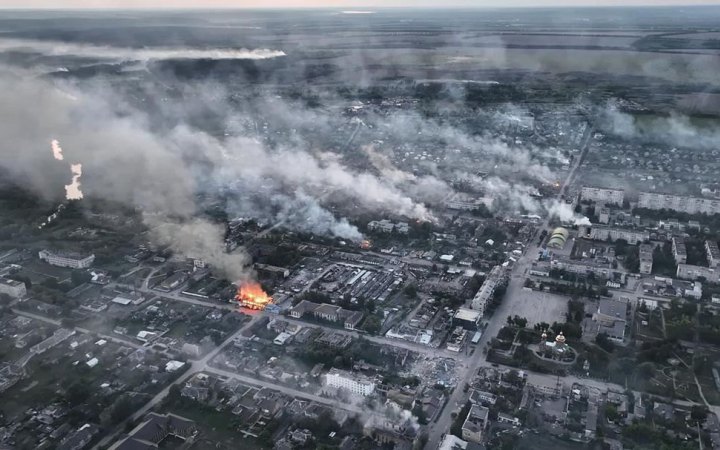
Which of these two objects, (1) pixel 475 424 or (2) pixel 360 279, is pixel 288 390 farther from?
(2) pixel 360 279

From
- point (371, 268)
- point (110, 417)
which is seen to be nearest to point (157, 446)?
point (110, 417)

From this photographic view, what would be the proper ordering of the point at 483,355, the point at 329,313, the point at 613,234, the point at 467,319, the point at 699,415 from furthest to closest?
the point at 613,234 → the point at 329,313 → the point at 467,319 → the point at 483,355 → the point at 699,415

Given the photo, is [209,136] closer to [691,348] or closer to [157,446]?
[157,446]

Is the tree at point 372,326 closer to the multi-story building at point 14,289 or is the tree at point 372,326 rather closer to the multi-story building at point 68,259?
the multi-story building at point 68,259

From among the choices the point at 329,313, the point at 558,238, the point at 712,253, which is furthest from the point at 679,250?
the point at 329,313

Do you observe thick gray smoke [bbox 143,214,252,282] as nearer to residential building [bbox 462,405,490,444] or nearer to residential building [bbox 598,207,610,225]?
residential building [bbox 462,405,490,444]

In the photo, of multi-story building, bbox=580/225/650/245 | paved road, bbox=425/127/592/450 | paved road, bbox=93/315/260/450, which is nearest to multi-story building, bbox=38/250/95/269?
paved road, bbox=93/315/260/450
